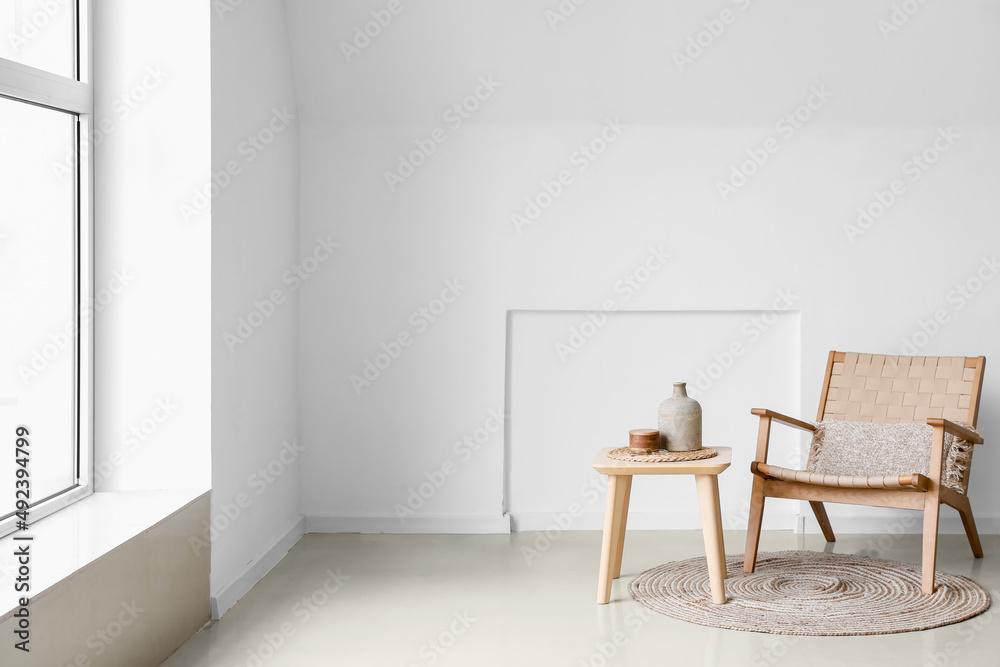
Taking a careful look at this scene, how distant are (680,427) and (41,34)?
7.47 ft

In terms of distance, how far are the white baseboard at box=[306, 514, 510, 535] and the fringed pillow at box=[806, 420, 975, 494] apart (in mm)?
1369

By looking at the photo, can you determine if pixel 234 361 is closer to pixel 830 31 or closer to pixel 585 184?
pixel 585 184

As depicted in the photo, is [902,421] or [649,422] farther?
[649,422]

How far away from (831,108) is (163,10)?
2.64 m

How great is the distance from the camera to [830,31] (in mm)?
3699

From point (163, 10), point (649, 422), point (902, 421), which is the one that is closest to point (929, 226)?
point (902, 421)
